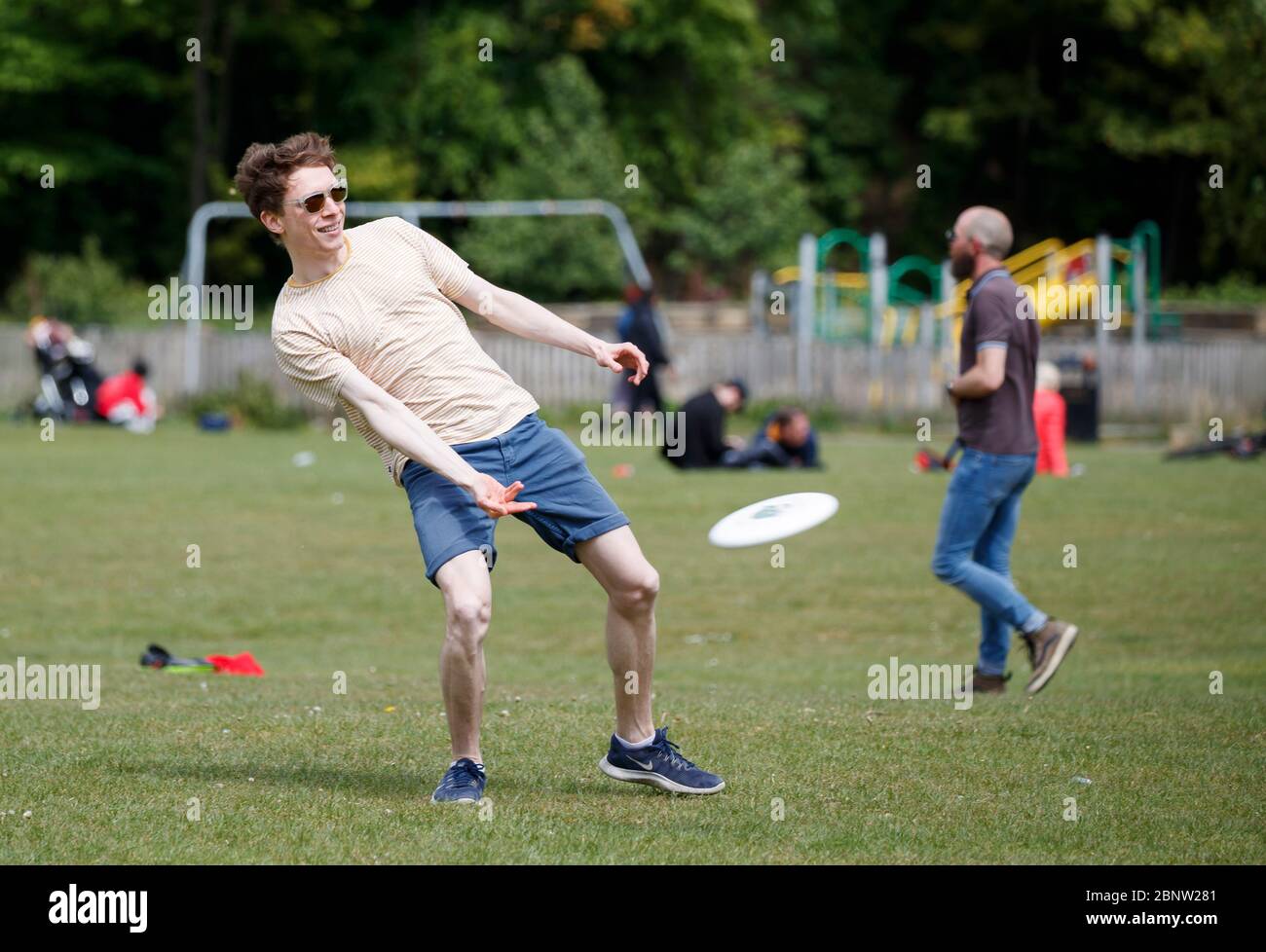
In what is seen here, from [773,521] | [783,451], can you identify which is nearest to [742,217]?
[783,451]

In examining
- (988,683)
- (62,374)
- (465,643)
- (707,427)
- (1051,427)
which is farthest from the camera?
(62,374)

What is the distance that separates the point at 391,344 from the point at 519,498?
0.69 m

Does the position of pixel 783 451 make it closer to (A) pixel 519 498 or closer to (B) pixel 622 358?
(B) pixel 622 358

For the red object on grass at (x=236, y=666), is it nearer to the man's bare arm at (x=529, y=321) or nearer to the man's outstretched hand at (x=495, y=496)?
the man's bare arm at (x=529, y=321)

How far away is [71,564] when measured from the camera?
15.9 m

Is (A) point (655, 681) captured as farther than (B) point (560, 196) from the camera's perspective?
No

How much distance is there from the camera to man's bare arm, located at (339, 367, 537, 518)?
573 centimetres

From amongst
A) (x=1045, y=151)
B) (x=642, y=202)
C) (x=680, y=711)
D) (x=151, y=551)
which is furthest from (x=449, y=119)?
(x=680, y=711)

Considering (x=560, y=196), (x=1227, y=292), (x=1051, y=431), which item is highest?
(x=560, y=196)

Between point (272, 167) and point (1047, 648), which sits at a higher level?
point (272, 167)

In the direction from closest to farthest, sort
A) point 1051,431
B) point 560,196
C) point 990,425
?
point 990,425 → point 1051,431 → point 560,196

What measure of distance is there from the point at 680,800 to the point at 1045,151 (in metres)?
44.9

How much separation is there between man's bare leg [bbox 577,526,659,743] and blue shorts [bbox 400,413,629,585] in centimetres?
6

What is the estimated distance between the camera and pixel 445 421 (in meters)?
6.08
